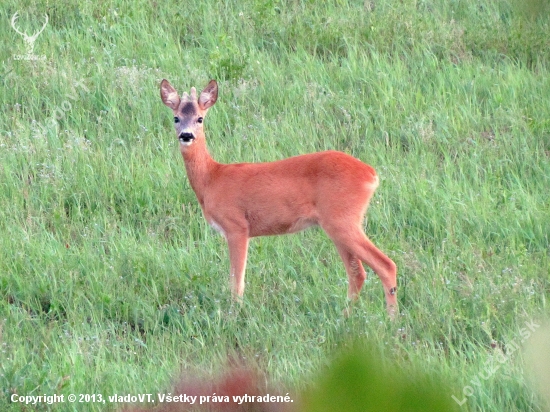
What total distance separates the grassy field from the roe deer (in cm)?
21

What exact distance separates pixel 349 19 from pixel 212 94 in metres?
4.51

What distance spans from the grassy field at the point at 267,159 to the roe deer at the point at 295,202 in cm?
21

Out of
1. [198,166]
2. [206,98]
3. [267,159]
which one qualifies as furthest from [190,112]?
[267,159]

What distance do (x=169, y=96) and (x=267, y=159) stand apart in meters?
1.55

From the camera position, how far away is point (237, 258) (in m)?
5.39

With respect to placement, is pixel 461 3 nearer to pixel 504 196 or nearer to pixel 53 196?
pixel 504 196

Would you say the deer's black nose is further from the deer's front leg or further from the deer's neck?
the deer's front leg

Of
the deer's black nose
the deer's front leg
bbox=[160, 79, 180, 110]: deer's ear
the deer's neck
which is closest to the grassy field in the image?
the deer's front leg

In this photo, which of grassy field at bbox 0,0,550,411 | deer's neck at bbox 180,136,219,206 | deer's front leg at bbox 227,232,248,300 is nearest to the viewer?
grassy field at bbox 0,0,550,411

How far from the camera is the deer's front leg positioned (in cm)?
521

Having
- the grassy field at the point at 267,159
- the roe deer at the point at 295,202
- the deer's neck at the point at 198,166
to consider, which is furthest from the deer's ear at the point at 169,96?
the grassy field at the point at 267,159

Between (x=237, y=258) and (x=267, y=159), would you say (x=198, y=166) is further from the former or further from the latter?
(x=267, y=159)

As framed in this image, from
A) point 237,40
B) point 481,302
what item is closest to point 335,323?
point 481,302

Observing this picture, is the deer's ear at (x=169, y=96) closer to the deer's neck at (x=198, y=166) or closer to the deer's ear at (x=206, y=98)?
the deer's ear at (x=206, y=98)
